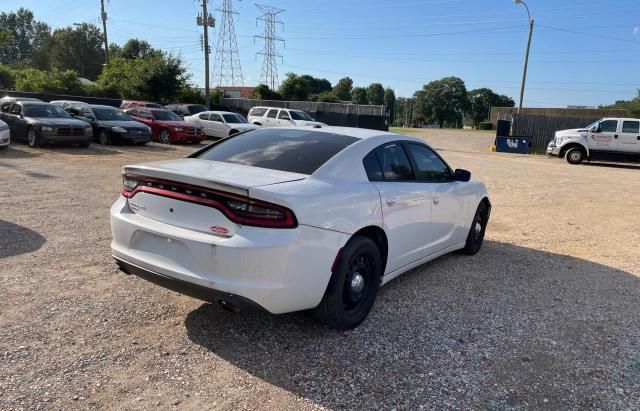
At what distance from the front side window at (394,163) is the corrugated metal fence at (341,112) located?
2704 centimetres

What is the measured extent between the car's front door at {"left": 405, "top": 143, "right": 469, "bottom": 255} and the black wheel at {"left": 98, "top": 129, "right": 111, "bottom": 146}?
A: 15941 mm

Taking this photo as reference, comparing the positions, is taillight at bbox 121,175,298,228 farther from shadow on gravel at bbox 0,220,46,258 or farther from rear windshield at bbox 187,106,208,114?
rear windshield at bbox 187,106,208,114

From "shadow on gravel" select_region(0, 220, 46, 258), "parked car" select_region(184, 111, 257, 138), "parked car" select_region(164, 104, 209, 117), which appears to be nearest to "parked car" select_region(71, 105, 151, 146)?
"parked car" select_region(184, 111, 257, 138)

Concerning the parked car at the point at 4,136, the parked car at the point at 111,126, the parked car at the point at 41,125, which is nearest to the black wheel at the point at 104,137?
the parked car at the point at 111,126

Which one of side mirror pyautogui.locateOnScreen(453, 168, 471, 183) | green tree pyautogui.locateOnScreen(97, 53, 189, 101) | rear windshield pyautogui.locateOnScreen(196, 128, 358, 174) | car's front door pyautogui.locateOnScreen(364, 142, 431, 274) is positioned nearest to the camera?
rear windshield pyautogui.locateOnScreen(196, 128, 358, 174)

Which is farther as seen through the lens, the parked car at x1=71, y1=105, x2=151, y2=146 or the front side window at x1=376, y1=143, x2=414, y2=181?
the parked car at x1=71, y1=105, x2=151, y2=146

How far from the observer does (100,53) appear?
10756cm

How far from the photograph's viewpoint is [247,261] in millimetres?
3092

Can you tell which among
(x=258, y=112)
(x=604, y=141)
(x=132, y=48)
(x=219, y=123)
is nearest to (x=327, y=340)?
(x=219, y=123)

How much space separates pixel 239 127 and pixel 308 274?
65.5 ft

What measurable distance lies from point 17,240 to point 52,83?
1645 inches

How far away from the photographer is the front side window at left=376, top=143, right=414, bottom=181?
434 cm

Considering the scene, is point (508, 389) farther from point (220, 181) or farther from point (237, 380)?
point (220, 181)

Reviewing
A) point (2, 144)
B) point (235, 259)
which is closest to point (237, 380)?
point (235, 259)
